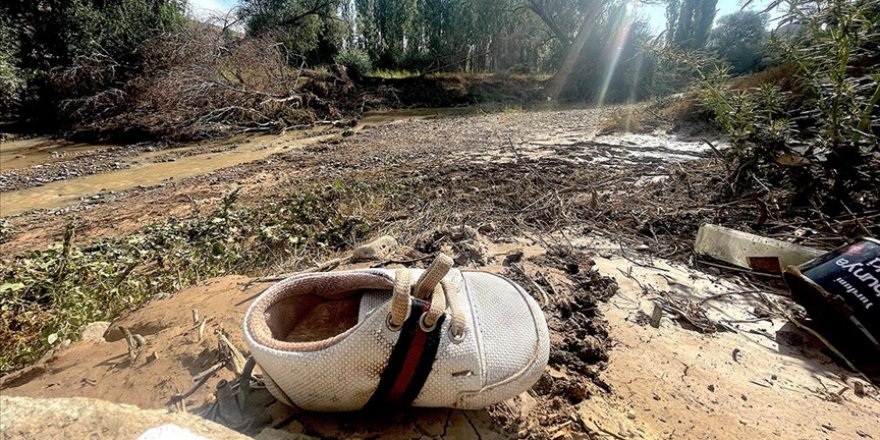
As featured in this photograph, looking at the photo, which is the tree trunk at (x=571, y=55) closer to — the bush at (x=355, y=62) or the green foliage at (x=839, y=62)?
the bush at (x=355, y=62)

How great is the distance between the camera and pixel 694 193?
3.60 m

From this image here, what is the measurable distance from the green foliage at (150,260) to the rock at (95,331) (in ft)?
0.19

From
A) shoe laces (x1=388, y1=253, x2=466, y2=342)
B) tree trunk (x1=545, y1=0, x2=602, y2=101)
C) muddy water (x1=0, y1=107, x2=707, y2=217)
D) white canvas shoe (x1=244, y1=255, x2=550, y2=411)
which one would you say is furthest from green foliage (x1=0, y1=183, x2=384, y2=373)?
tree trunk (x1=545, y1=0, x2=602, y2=101)

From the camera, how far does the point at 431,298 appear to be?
112cm

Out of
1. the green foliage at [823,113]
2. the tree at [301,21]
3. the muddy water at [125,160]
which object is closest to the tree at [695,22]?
the tree at [301,21]

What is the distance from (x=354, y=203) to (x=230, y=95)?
8701 millimetres

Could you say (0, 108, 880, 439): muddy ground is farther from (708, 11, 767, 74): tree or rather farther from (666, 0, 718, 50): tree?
(666, 0, 718, 50): tree

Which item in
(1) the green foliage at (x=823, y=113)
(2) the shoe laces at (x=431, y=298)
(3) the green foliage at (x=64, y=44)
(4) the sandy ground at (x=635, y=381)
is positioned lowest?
(4) the sandy ground at (x=635, y=381)

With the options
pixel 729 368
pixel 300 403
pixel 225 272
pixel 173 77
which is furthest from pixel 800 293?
pixel 173 77

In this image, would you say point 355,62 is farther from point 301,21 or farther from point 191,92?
point 191,92

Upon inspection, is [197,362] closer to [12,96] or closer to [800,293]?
[800,293]

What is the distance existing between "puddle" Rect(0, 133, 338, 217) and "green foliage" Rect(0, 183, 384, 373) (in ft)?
10.7

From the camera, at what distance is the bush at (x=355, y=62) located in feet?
60.0

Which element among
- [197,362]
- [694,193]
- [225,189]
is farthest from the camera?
[225,189]
